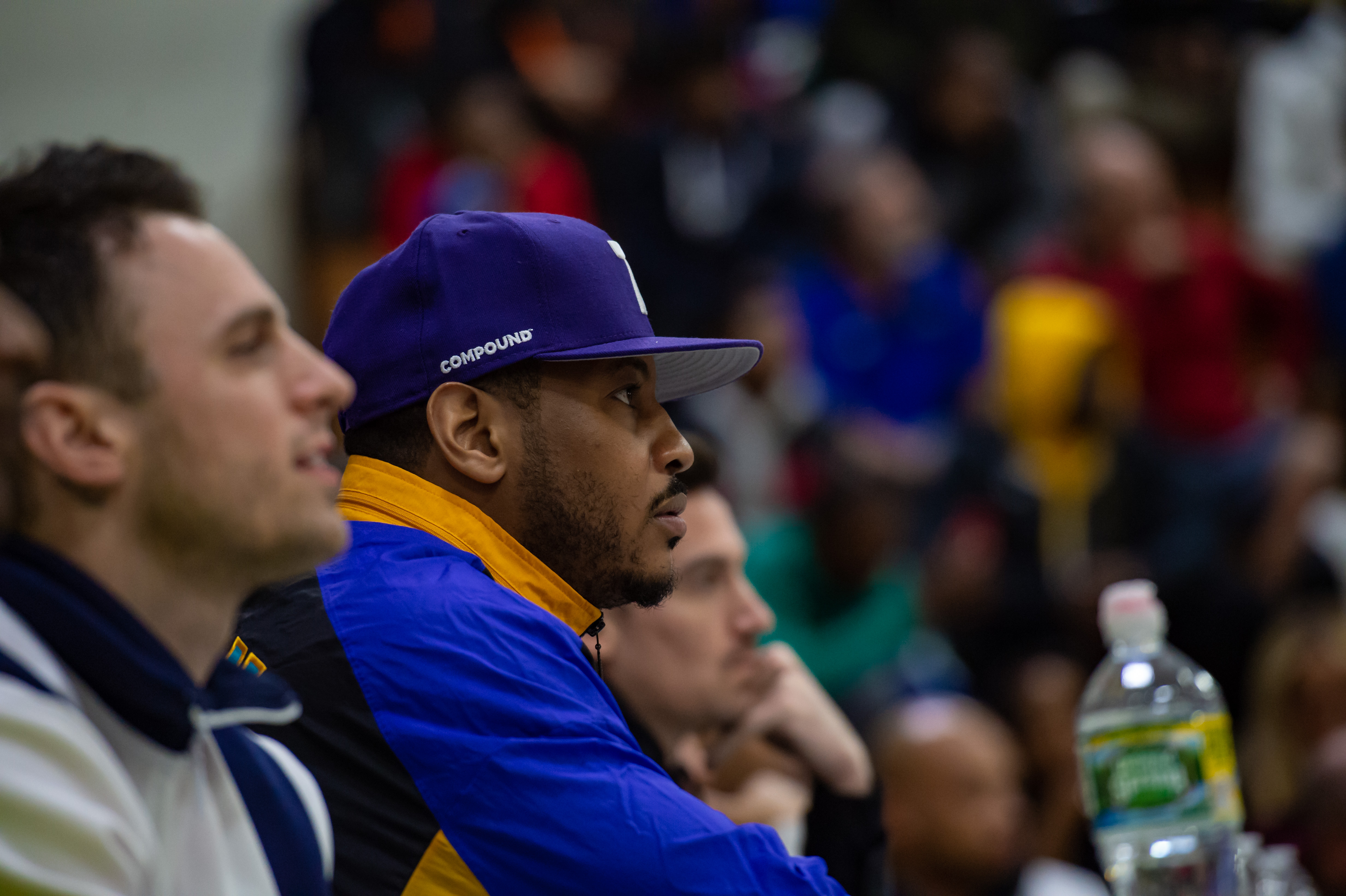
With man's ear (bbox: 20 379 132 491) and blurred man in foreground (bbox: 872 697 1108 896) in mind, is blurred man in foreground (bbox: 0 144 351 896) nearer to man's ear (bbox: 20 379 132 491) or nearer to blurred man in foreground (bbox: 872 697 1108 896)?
man's ear (bbox: 20 379 132 491)

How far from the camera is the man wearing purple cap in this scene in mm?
1631

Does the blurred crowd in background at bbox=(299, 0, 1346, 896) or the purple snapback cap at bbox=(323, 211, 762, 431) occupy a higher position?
the blurred crowd in background at bbox=(299, 0, 1346, 896)

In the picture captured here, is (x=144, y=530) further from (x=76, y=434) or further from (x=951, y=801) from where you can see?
(x=951, y=801)

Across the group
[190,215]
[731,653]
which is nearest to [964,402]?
[731,653]

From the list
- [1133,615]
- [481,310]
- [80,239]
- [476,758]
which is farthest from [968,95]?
[80,239]

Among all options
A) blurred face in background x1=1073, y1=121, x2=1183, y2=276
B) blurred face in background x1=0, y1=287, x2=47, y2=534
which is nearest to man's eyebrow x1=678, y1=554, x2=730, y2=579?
blurred face in background x1=0, y1=287, x2=47, y2=534

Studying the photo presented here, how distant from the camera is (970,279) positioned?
21.8ft

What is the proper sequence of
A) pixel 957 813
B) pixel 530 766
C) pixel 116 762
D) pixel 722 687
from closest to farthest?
pixel 116 762 → pixel 530 766 → pixel 722 687 → pixel 957 813

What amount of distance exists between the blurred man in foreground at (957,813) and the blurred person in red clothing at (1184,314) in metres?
2.09

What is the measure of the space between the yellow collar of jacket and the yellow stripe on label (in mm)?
357

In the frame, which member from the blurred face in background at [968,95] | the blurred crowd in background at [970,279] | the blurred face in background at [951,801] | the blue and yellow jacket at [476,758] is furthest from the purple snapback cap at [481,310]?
the blurred face in background at [968,95]

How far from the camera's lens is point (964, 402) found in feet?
20.6

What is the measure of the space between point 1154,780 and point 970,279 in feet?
15.5

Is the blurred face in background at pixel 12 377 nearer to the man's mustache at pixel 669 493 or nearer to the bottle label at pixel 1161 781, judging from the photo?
the man's mustache at pixel 669 493
